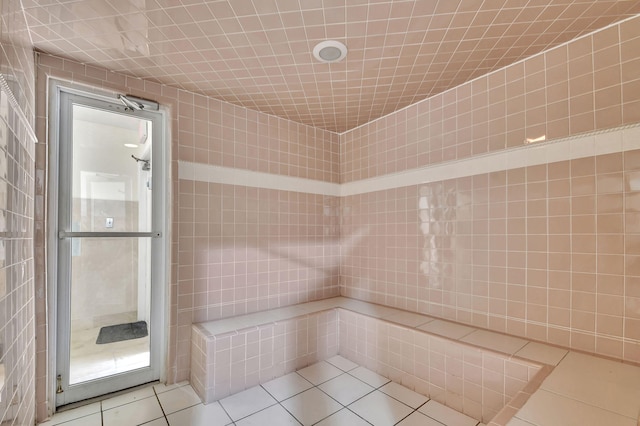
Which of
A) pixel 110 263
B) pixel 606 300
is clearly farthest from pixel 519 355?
pixel 110 263

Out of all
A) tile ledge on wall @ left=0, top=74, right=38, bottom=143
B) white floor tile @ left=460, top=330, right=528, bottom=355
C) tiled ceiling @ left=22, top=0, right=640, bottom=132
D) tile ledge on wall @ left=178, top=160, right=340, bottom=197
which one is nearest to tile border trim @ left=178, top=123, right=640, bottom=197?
tile ledge on wall @ left=178, top=160, right=340, bottom=197

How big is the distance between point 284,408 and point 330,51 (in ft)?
7.94

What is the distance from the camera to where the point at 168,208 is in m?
2.31

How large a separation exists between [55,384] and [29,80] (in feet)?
6.26

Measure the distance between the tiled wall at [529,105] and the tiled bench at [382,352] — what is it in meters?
1.37

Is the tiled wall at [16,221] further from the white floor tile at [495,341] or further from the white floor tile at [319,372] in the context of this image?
the white floor tile at [495,341]

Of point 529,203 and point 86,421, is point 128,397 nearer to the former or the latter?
point 86,421

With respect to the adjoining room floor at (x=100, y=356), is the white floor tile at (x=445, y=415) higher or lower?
lower

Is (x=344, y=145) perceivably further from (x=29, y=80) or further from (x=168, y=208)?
(x=29, y=80)

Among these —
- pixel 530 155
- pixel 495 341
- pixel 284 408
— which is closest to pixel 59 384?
pixel 284 408

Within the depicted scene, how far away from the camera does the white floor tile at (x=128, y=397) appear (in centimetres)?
198

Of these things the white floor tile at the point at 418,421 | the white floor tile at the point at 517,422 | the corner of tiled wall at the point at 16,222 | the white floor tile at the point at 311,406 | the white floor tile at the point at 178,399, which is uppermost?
the corner of tiled wall at the point at 16,222

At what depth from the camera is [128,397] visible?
2.06 m

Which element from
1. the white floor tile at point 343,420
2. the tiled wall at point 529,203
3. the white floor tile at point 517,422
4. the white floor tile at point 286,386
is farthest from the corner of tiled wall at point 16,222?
the tiled wall at point 529,203
